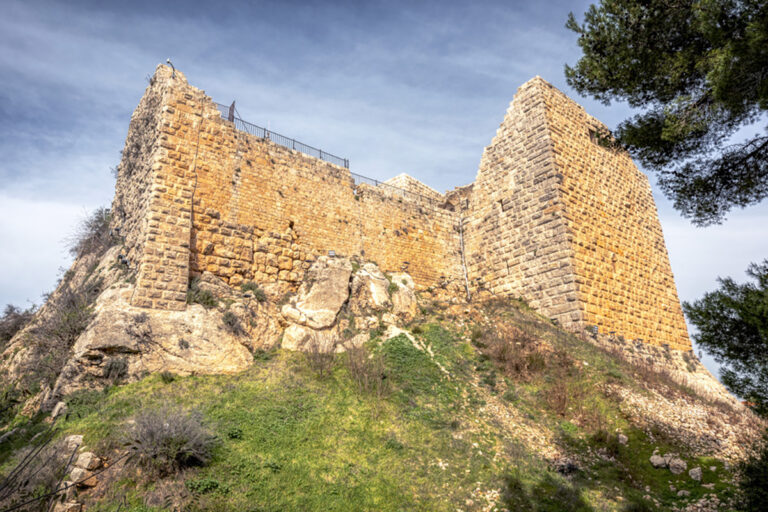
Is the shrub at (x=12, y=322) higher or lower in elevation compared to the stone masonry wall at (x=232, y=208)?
lower

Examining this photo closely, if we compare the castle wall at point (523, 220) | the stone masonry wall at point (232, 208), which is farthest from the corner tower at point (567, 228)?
the stone masonry wall at point (232, 208)

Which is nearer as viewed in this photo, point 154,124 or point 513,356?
point 513,356

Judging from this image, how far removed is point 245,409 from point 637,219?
15236 mm

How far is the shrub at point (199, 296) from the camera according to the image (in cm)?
1005

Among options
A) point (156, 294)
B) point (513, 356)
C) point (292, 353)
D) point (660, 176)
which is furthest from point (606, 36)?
point (156, 294)

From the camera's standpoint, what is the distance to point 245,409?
25.8 ft

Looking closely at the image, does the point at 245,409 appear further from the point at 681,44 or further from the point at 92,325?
the point at 681,44

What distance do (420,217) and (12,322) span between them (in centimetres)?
1287

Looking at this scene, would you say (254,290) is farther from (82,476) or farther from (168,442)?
(82,476)

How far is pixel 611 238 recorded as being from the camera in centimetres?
1502

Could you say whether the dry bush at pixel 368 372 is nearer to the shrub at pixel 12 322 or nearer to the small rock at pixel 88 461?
the small rock at pixel 88 461

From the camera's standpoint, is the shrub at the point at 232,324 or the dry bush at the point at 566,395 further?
the shrub at the point at 232,324

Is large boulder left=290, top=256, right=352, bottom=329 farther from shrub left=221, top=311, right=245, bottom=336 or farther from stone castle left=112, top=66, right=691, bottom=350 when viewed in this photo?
shrub left=221, top=311, right=245, bottom=336

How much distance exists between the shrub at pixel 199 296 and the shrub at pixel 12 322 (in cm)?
545
